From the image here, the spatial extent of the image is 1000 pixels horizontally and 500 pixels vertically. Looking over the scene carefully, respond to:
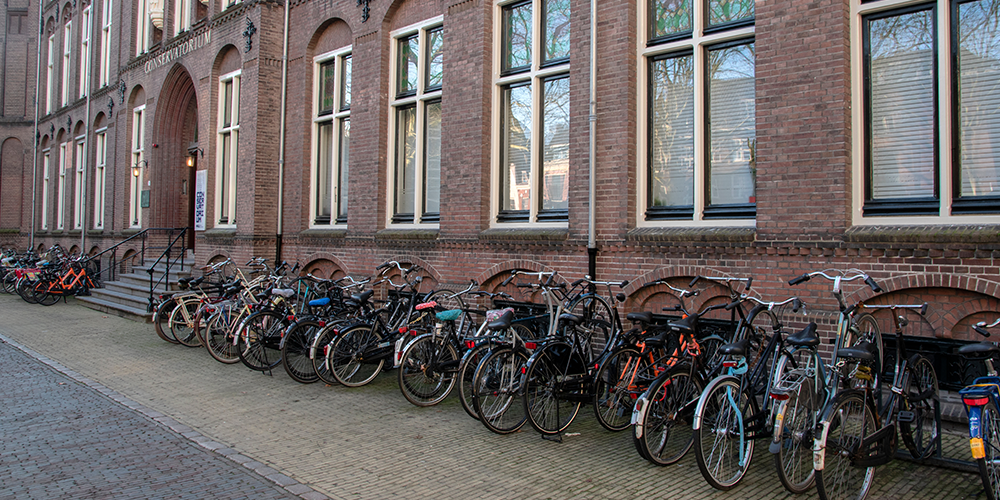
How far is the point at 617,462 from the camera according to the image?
5.13 metres

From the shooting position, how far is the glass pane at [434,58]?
1064 centimetres

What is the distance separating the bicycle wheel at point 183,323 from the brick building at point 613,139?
8.14 ft

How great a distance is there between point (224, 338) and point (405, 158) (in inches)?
157

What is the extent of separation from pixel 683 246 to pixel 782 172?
123 centimetres

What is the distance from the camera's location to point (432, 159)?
10.8 m

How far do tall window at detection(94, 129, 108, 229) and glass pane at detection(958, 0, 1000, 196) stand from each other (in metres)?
22.6

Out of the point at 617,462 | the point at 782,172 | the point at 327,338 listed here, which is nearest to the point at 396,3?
the point at 327,338

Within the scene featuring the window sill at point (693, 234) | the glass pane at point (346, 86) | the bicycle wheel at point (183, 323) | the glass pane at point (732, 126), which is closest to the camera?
the window sill at point (693, 234)

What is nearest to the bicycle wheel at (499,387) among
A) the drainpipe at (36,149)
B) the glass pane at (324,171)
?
the glass pane at (324,171)

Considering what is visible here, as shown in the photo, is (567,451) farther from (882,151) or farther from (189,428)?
(882,151)

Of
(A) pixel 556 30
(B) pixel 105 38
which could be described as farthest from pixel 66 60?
(A) pixel 556 30

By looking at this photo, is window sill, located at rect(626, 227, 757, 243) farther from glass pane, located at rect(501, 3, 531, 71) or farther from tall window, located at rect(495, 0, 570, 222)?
glass pane, located at rect(501, 3, 531, 71)

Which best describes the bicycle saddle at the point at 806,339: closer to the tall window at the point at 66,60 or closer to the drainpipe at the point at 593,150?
the drainpipe at the point at 593,150

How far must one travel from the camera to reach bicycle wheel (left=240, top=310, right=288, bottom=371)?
331 inches
